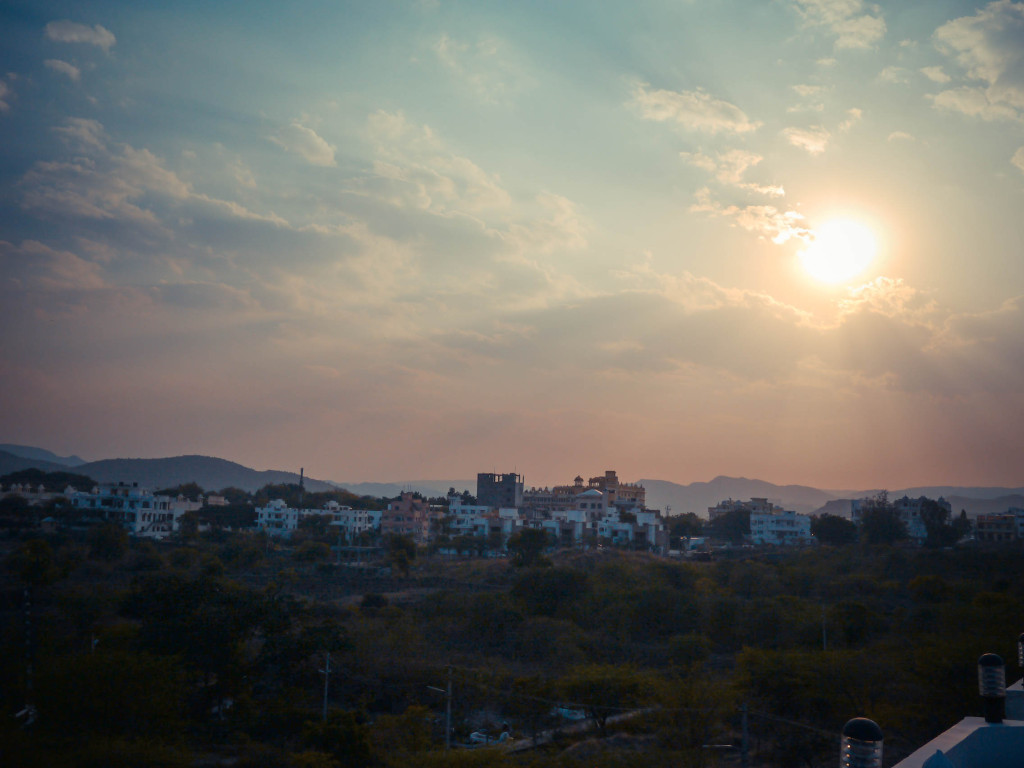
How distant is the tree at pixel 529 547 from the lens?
3696 centimetres

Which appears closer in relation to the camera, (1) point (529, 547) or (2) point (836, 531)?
(1) point (529, 547)

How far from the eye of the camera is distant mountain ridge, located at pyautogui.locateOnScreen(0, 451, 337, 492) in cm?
7209

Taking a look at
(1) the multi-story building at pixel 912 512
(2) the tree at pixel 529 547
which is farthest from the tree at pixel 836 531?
(2) the tree at pixel 529 547

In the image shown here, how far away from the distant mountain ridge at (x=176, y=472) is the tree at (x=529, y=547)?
105ft

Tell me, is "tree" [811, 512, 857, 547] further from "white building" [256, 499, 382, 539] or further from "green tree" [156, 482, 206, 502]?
"green tree" [156, 482, 206, 502]

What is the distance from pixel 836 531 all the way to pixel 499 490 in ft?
125

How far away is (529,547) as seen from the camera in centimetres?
3928

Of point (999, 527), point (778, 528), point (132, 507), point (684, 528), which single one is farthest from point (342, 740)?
point (999, 527)

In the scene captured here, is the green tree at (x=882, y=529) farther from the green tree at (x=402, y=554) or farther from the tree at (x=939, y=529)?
the green tree at (x=402, y=554)

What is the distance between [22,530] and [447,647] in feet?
77.2

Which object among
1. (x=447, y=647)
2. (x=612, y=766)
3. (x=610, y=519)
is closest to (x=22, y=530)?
(x=447, y=647)

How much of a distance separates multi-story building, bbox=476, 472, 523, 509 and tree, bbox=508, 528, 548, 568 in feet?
128

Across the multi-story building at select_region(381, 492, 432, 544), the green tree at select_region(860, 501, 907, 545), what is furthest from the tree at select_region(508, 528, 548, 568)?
the green tree at select_region(860, 501, 907, 545)

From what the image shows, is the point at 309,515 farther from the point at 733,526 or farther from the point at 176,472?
the point at 176,472
